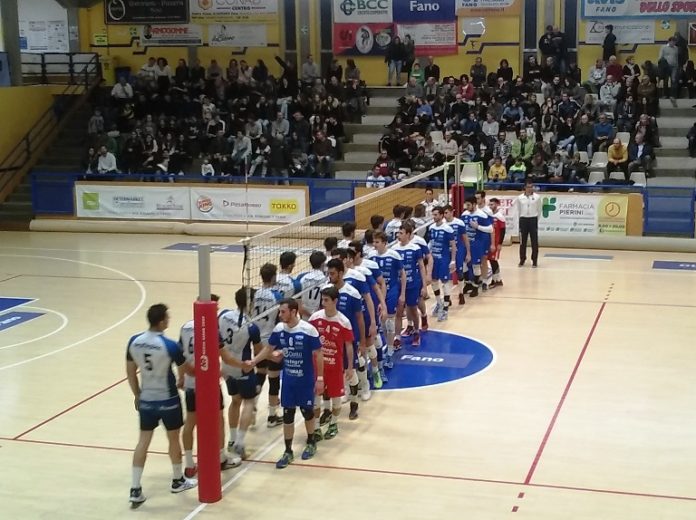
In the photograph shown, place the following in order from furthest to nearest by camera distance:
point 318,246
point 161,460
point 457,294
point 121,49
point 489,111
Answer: point 121,49 < point 489,111 < point 318,246 < point 457,294 < point 161,460

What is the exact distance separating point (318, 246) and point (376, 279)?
10.9 m

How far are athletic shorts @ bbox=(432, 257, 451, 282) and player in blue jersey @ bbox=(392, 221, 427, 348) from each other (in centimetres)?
134

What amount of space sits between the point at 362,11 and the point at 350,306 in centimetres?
2363

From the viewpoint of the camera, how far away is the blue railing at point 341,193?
24594mm

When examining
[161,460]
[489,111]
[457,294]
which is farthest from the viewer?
[489,111]

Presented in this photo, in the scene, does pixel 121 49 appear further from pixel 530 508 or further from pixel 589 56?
A: pixel 530 508

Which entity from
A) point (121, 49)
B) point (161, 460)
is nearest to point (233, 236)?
point (121, 49)

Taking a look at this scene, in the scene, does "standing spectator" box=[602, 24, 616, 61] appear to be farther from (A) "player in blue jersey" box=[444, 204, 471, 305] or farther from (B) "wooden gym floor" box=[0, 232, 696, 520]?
(A) "player in blue jersey" box=[444, 204, 471, 305]

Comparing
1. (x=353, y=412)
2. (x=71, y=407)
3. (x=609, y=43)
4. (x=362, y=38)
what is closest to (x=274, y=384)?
(x=353, y=412)

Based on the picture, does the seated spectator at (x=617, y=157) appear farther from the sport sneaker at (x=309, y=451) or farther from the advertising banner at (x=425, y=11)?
the sport sneaker at (x=309, y=451)

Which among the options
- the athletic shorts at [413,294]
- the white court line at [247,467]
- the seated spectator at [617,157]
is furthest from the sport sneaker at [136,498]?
the seated spectator at [617,157]

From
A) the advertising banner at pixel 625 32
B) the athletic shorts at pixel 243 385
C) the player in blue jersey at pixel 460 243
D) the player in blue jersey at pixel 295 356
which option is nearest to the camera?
the player in blue jersey at pixel 295 356

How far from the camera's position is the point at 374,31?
3412 centimetres

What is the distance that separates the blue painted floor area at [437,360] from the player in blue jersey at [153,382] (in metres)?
4.53
